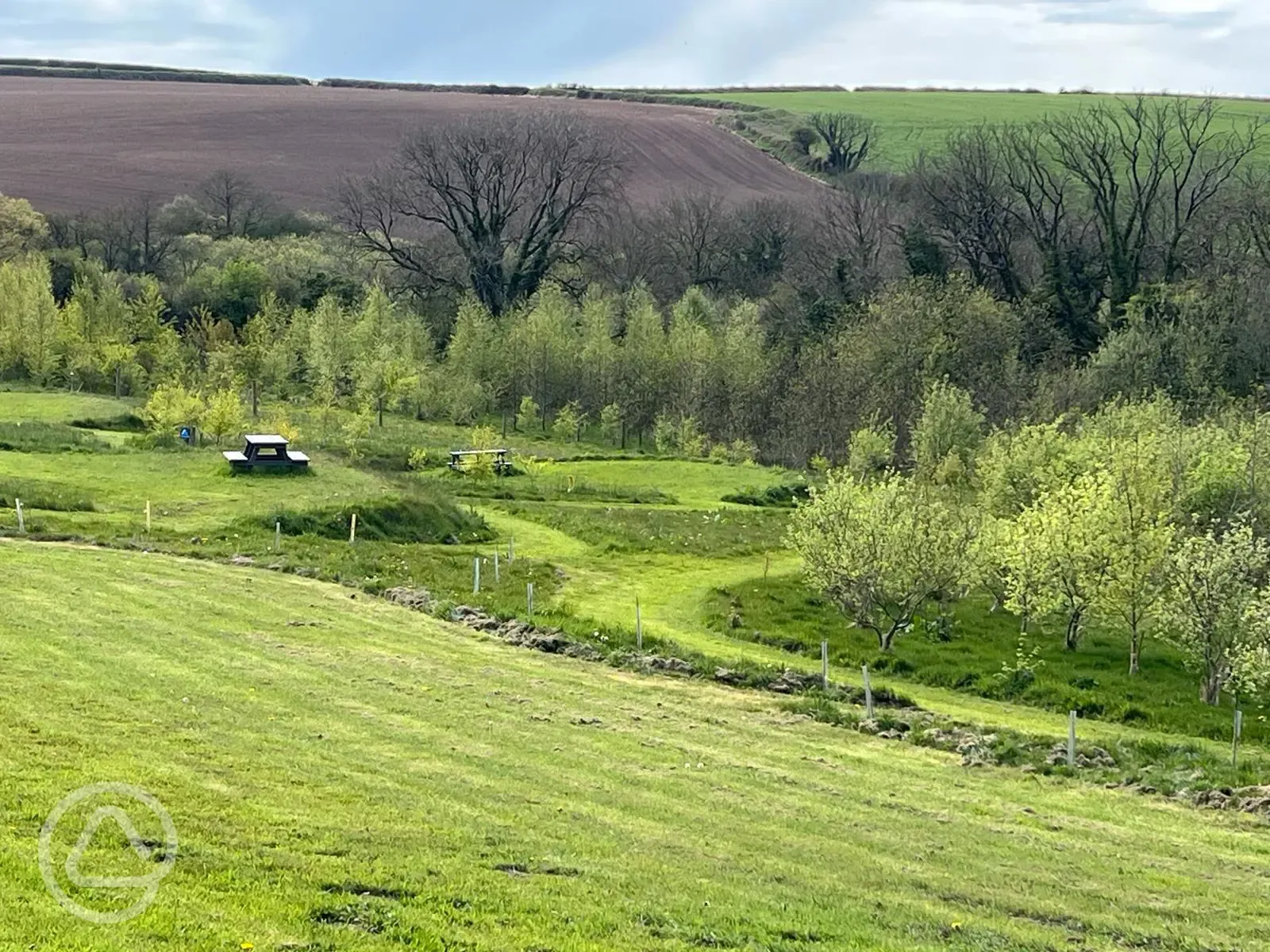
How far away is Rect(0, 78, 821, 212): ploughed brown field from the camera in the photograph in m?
127

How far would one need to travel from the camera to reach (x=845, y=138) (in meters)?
160

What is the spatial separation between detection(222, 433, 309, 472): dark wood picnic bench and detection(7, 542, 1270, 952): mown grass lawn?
22.6m

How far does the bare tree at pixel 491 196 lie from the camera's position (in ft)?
353

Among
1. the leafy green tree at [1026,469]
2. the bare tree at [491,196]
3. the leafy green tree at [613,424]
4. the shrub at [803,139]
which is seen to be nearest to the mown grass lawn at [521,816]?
the leafy green tree at [1026,469]

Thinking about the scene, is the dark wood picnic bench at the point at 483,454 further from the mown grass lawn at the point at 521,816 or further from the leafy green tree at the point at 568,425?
the mown grass lawn at the point at 521,816

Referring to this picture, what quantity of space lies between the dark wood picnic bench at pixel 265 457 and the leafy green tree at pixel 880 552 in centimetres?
2361

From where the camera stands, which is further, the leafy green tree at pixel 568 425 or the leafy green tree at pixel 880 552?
the leafy green tree at pixel 568 425

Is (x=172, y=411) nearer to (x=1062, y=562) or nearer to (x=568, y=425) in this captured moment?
(x=568, y=425)

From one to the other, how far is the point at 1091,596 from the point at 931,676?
6.12 meters

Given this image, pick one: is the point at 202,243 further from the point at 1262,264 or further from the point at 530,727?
the point at 530,727

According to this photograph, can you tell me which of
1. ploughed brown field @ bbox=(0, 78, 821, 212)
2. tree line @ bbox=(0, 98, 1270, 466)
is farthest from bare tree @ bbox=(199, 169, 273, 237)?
ploughed brown field @ bbox=(0, 78, 821, 212)

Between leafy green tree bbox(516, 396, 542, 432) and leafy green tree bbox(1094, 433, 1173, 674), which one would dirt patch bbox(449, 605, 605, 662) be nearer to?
leafy green tree bbox(1094, 433, 1173, 674)

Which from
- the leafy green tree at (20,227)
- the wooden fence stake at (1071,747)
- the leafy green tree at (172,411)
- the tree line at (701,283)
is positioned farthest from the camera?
the leafy green tree at (20,227)

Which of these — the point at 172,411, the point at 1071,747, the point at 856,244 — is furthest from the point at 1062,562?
the point at 856,244
